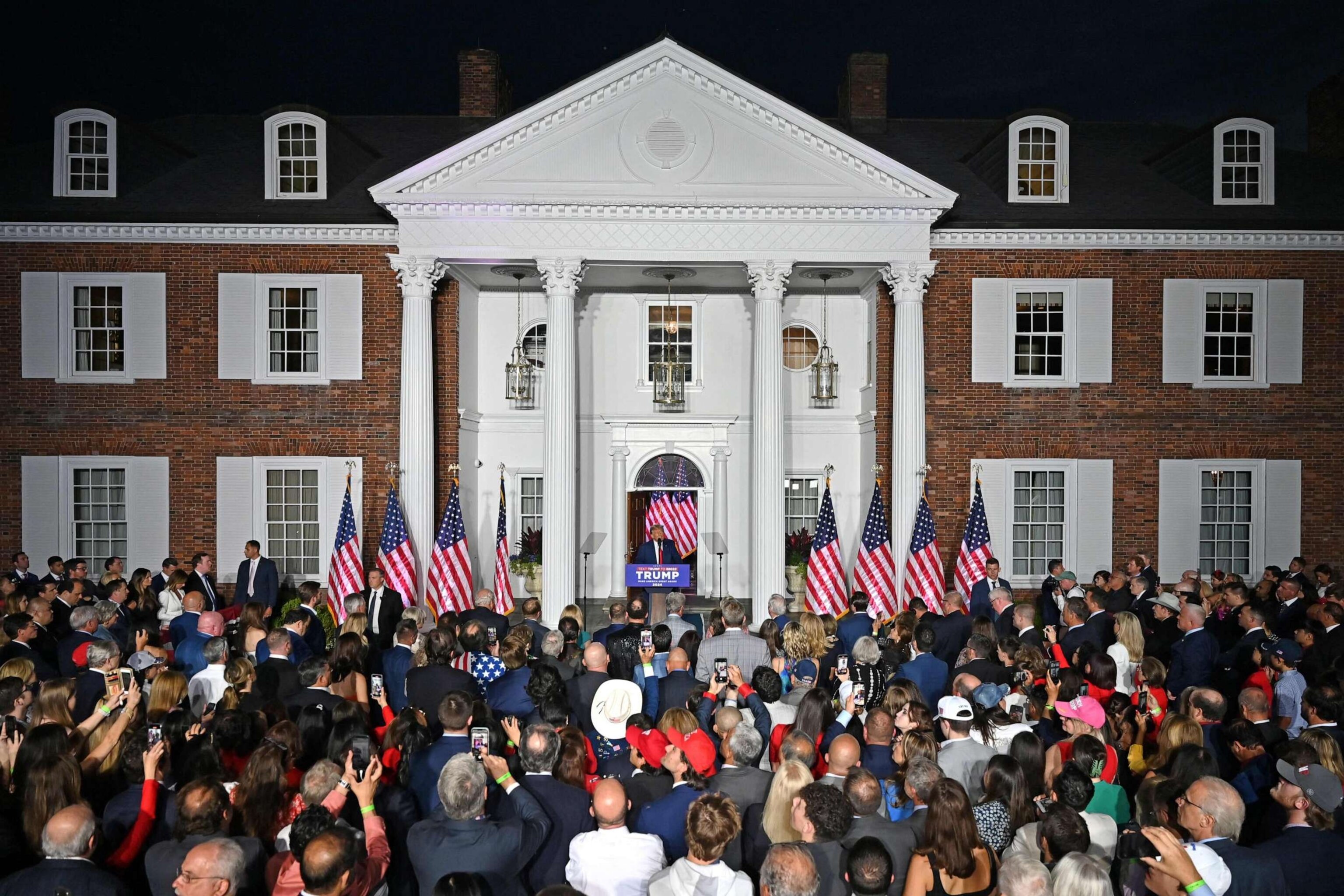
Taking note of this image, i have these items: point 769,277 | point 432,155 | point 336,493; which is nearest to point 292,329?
point 336,493

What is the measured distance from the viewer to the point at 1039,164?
21.1m

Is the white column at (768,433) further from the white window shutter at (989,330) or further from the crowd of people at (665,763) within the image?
the crowd of people at (665,763)

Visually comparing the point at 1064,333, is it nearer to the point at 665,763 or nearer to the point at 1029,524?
the point at 1029,524

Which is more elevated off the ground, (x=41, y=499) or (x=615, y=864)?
(x=41, y=499)

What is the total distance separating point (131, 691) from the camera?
6.92 m

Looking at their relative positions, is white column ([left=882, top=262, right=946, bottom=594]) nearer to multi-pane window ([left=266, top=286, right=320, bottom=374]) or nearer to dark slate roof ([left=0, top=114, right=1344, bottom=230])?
dark slate roof ([left=0, top=114, right=1344, bottom=230])

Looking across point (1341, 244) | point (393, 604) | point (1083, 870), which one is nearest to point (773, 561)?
point (393, 604)

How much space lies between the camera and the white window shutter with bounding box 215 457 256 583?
2017cm

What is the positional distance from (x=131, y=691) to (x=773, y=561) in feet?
44.8

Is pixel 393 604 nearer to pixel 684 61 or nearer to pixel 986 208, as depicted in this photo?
pixel 684 61

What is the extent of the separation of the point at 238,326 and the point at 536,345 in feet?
20.9

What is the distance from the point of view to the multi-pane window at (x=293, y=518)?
2044 centimetres

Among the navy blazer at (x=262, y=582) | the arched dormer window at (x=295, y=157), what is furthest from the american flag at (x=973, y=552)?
the arched dormer window at (x=295, y=157)

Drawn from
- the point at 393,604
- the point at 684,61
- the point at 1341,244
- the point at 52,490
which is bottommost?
the point at 393,604
